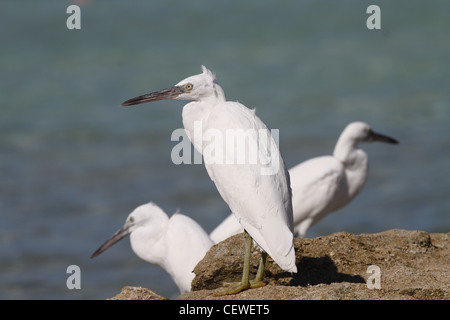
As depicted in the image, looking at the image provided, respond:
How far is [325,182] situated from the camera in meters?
9.41

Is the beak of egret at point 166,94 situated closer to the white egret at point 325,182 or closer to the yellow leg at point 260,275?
the yellow leg at point 260,275

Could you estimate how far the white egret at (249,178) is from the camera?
5.02 meters

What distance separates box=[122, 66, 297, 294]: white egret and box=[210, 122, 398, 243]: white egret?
3.26m

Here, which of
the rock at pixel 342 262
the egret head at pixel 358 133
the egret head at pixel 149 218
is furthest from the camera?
the egret head at pixel 358 133

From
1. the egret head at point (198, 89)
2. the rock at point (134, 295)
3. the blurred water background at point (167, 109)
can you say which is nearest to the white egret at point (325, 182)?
the blurred water background at point (167, 109)

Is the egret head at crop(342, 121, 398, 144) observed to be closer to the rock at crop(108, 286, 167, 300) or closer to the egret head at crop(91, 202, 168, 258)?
the egret head at crop(91, 202, 168, 258)

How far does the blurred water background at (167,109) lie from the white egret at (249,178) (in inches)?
154

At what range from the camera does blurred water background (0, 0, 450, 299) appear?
36.4 ft

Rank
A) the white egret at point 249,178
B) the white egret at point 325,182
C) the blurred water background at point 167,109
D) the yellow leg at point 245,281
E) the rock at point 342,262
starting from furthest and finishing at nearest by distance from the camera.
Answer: the blurred water background at point 167,109, the white egret at point 325,182, the rock at point 342,262, the yellow leg at point 245,281, the white egret at point 249,178

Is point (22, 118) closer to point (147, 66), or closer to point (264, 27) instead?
point (147, 66)

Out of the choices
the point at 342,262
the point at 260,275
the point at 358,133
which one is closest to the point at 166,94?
the point at 260,275

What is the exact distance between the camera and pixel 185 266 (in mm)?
7352
